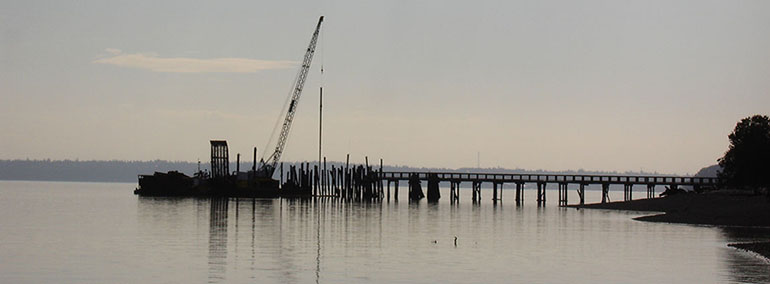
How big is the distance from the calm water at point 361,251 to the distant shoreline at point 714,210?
506cm

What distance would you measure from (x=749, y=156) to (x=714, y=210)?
72.8 ft

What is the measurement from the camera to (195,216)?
98.3 meters

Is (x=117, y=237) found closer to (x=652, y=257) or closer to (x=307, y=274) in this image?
(x=307, y=274)

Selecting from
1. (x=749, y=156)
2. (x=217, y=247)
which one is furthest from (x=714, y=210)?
(x=217, y=247)

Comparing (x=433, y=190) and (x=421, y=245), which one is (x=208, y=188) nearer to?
(x=433, y=190)

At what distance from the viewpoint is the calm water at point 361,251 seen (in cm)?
4741

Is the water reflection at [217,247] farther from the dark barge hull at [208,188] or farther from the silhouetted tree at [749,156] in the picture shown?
the dark barge hull at [208,188]

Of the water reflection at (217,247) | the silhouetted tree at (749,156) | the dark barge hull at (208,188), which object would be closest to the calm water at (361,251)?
the water reflection at (217,247)

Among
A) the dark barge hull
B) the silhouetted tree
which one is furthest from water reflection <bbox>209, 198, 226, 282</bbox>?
the dark barge hull

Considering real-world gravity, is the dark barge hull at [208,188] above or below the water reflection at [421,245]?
above

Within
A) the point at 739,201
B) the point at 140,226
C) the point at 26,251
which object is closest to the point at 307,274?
the point at 26,251

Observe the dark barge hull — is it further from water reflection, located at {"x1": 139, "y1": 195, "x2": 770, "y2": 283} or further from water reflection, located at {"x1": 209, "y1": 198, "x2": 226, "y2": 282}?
water reflection, located at {"x1": 209, "y1": 198, "x2": 226, "y2": 282}

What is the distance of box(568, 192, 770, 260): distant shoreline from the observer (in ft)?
299

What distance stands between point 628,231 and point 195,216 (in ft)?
115
